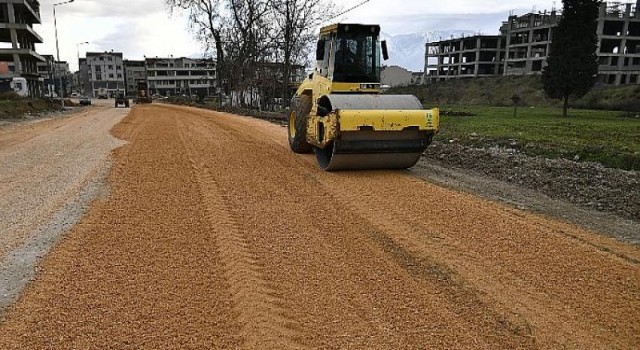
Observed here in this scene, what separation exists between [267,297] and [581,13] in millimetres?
33219

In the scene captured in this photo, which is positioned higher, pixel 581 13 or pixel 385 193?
pixel 581 13

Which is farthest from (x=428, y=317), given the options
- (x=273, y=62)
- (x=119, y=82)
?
(x=119, y=82)

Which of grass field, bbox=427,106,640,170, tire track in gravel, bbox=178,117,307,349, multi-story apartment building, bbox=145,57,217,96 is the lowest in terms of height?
tire track in gravel, bbox=178,117,307,349

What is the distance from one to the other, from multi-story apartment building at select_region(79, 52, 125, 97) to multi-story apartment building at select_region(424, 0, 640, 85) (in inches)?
3578

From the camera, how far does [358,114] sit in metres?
8.68

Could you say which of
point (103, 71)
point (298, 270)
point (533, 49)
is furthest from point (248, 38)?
point (103, 71)

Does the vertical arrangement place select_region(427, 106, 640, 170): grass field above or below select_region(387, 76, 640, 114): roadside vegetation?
below

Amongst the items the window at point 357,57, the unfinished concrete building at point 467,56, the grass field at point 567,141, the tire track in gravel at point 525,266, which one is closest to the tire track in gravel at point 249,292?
the tire track in gravel at point 525,266

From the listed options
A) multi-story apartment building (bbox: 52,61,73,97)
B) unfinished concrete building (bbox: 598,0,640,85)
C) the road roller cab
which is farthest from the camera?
unfinished concrete building (bbox: 598,0,640,85)

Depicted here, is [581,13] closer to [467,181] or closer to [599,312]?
[467,181]

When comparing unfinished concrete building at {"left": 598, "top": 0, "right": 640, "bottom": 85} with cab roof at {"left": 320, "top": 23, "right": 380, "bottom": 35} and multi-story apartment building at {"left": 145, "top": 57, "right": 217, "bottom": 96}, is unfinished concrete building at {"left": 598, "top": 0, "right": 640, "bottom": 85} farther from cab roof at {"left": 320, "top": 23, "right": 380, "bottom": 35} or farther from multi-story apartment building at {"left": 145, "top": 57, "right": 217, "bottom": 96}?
multi-story apartment building at {"left": 145, "top": 57, "right": 217, "bottom": 96}

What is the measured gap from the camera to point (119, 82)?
139000mm

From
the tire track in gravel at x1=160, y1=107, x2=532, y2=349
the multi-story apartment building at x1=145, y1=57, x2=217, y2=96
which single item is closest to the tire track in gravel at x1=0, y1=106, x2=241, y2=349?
the tire track in gravel at x1=160, y1=107, x2=532, y2=349

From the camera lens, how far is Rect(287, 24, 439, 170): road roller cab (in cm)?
878
